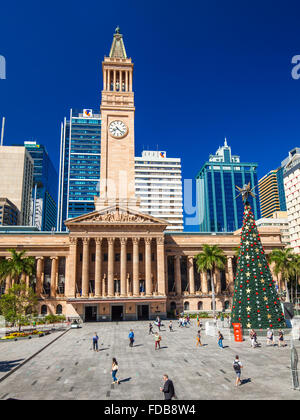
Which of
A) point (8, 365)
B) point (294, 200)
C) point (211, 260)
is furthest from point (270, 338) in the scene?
point (294, 200)

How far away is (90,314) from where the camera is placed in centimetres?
5928

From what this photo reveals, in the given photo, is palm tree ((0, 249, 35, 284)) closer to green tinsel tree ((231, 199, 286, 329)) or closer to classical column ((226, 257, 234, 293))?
green tinsel tree ((231, 199, 286, 329))

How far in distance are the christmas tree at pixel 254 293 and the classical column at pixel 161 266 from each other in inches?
967

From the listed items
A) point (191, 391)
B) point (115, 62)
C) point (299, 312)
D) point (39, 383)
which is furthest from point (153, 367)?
point (115, 62)

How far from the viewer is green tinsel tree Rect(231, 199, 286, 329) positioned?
35625mm

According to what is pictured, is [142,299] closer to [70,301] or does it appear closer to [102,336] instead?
[70,301]

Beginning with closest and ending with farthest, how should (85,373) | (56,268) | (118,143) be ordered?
(85,373) → (56,268) → (118,143)

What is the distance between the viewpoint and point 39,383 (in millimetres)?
20375

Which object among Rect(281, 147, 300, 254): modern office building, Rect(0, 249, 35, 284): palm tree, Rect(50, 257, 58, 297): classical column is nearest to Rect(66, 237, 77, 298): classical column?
Rect(50, 257, 58, 297): classical column

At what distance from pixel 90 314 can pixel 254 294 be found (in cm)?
3397

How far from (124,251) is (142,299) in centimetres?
962

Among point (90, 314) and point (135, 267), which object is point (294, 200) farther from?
point (90, 314)

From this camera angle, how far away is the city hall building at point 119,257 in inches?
2343

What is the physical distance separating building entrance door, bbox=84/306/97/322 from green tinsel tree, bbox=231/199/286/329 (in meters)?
30.3
